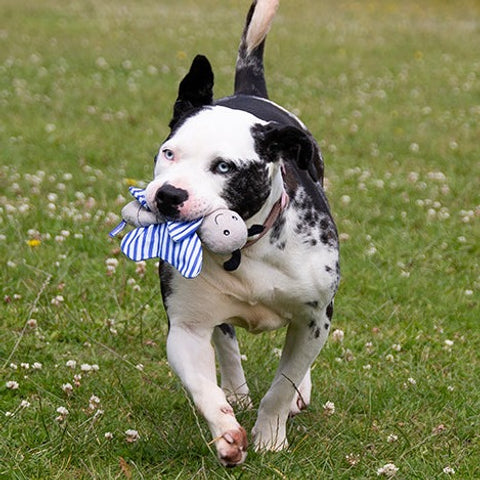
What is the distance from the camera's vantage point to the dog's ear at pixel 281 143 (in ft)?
14.0

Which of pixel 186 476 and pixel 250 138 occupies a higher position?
pixel 250 138

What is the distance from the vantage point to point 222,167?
407 cm

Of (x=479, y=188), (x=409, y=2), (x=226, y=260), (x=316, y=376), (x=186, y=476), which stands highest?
(x=226, y=260)

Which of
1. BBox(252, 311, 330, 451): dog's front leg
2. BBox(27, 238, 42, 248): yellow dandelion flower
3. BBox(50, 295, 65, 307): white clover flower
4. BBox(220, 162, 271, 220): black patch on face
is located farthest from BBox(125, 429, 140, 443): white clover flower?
BBox(27, 238, 42, 248): yellow dandelion flower

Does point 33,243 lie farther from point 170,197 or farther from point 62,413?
point 170,197

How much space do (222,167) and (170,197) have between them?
0.24m

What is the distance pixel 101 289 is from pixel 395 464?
2.81 m

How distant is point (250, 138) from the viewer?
13.8ft

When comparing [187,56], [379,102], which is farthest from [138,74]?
[379,102]

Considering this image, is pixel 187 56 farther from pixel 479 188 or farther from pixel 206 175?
pixel 206 175

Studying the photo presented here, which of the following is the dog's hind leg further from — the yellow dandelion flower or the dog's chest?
the yellow dandelion flower

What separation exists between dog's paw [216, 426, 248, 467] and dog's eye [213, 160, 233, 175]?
1016 mm

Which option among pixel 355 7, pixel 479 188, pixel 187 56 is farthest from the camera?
pixel 355 7

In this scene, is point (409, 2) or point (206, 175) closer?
point (206, 175)
